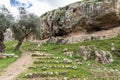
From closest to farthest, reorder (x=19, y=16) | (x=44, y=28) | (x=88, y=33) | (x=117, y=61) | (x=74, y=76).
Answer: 1. (x=74, y=76)
2. (x=117, y=61)
3. (x=19, y=16)
4. (x=88, y=33)
5. (x=44, y=28)

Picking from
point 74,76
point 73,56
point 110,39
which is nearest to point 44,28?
point 110,39

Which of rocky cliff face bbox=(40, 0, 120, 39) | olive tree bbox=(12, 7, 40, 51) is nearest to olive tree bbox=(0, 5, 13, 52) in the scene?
olive tree bbox=(12, 7, 40, 51)

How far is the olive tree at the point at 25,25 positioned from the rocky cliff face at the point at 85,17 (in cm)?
1599

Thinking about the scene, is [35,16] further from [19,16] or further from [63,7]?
[63,7]

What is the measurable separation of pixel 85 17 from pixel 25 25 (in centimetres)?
1835

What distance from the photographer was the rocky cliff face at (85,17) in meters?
60.4

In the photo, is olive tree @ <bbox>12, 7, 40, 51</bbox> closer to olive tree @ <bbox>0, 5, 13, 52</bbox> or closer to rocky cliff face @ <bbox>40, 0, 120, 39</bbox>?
olive tree @ <bbox>0, 5, 13, 52</bbox>

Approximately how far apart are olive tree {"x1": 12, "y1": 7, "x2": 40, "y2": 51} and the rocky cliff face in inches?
630

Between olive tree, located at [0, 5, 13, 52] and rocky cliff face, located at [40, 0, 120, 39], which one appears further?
rocky cliff face, located at [40, 0, 120, 39]

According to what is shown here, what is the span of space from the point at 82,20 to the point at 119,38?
567 inches

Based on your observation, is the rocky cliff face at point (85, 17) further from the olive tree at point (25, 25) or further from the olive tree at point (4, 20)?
the olive tree at point (4, 20)

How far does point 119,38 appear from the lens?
53656 mm

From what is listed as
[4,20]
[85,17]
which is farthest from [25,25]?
[85,17]

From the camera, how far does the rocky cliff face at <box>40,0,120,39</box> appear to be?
198 ft
